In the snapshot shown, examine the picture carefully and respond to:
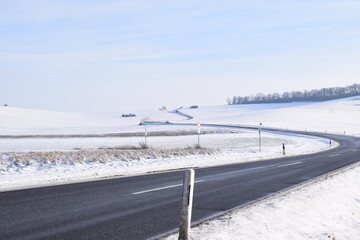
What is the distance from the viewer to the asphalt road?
7254 mm

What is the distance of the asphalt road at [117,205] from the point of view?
A: 286 inches

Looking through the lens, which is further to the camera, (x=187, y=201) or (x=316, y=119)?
(x=316, y=119)

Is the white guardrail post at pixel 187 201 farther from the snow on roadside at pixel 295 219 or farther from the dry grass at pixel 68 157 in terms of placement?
the dry grass at pixel 68 157

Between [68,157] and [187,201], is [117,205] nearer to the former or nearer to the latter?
[187,201]

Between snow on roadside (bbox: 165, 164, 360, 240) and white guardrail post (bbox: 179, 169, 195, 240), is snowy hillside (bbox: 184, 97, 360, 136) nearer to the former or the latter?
snow on roadside (bbox: 165, 164, 360, 240)

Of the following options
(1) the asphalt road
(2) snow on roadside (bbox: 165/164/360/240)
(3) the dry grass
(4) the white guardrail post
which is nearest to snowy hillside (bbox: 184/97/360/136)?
(3) the dry grass

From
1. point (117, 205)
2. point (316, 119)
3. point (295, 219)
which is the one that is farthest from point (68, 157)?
point (316, 119)

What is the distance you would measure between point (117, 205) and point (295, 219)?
399 centimetres

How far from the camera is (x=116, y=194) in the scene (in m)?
11.2

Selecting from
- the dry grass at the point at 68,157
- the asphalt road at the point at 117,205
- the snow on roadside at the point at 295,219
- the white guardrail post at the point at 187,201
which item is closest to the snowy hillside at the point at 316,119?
the dry grass at the point at 68,157

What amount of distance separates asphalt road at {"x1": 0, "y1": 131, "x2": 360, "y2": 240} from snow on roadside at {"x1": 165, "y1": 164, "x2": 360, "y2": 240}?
765 mm

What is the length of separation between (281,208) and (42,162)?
47.0ft

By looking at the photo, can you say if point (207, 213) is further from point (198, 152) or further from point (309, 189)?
point (198, 152)

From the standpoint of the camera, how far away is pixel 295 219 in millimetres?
8672
